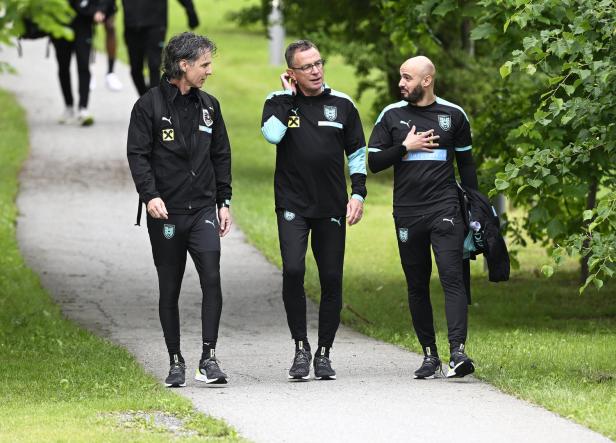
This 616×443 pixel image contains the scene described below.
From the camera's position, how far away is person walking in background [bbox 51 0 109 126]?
66.1 ft

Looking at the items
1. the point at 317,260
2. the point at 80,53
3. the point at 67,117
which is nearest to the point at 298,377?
the point at 317,260

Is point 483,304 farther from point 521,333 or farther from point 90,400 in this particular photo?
point 90,400

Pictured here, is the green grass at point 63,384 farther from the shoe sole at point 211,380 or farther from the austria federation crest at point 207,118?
the austria federation crest at point 207,118

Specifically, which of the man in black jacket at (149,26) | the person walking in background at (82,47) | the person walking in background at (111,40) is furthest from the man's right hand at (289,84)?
the person walking in background at (111,40)

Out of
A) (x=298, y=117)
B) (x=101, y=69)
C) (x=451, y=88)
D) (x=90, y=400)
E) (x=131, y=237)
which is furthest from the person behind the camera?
(x=101, y=69)

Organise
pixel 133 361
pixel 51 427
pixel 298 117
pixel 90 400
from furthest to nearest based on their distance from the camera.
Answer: pixel 133 361
pixel 298 117
pixel 90 400
pixel 51 427

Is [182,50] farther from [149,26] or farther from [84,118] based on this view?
[84,118]

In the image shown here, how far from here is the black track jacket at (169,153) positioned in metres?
8.48

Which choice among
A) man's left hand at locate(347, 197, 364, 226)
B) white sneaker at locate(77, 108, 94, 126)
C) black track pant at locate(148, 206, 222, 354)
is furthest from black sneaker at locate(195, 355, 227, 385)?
white sneaker at locate(77, 108, 94, 126)

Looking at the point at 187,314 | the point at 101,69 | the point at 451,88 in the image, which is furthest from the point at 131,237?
the point at 101,69

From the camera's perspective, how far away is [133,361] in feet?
31.2

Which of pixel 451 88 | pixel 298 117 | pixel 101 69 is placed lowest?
pixel 101 69

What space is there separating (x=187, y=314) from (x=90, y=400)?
3.96 meters

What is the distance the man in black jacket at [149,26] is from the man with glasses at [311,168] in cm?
1010
